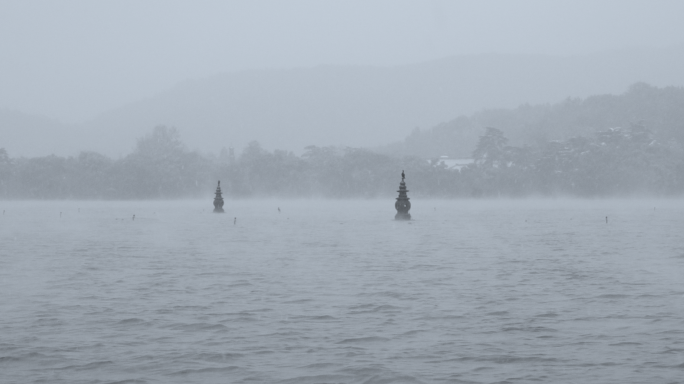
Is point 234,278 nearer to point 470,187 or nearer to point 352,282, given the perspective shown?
point 352,282

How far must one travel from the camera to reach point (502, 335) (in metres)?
15.1

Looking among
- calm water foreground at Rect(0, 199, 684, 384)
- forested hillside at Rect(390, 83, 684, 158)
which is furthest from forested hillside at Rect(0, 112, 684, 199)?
calm water foreground at Rect(0, 199, 684, 384)

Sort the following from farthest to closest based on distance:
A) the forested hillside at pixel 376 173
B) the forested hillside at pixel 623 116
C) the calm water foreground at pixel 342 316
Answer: the forested hillside at pixel 623 116 → the forested hillside at pixel 376 173 → the calm water foreground at pixel 342 316

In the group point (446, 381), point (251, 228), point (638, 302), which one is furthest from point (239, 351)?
point (251, 228)

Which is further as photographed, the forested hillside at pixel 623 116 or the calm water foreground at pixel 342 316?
the forested hillside at pixel 623 116

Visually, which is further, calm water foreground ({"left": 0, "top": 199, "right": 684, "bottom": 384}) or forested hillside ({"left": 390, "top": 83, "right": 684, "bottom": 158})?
forested hillside ({"left": 390, "top": 83, "right": 684, "bottom": 158})

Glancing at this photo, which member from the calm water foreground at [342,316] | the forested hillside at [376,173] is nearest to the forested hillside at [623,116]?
the forested hillside at [376,173]

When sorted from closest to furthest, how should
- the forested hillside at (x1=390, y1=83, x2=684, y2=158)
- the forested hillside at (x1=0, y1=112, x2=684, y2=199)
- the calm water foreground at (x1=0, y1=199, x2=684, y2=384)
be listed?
the calm water foreground at (x1=0, y1=199, x2=684, y2=384)
the forested hillside at (x1=0, y1=112, x2=684, y2=199)
the forested hillside at (x1=390, y1=83, x2=684, y2=158)

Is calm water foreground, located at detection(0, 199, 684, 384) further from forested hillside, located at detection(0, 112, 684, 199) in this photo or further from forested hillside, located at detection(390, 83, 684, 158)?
forested hillside, located at detection(390, 83, 684, 158)

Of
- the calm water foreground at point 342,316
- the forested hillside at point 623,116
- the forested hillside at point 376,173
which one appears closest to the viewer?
the calm water foreground at point 342,316

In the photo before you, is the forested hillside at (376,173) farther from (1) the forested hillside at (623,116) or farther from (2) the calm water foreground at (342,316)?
(2) the calm water foreground at (342,316)

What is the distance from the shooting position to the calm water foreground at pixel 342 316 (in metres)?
12.6

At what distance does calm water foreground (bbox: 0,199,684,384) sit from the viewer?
12641mm

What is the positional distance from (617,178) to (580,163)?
586 centimetres
